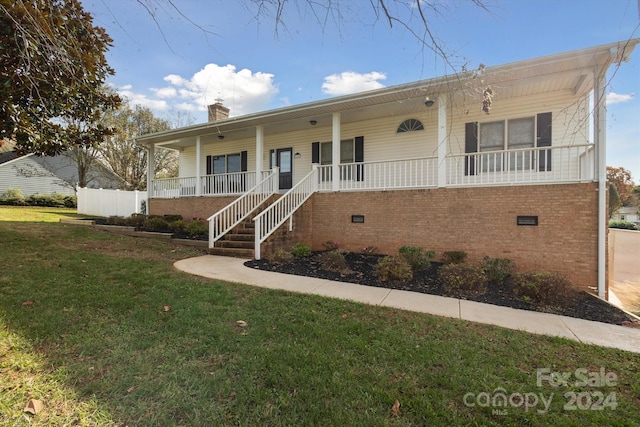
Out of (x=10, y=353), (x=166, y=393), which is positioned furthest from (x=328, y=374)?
(x=10, y=353)

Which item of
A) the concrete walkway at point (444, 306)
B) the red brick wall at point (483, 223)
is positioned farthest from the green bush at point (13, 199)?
the red brick wall at point (483, 223)

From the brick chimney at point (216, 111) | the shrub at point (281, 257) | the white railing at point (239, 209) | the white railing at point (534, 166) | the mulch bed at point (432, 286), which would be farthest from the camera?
the brick chimney at point (216, 111)

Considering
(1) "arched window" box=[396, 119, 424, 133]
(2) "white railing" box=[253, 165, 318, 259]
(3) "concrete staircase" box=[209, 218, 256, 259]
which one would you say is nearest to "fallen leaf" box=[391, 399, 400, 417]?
(2) "white railing" box=[253, 165, 318, 259]

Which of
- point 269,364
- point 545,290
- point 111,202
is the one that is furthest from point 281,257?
point 111,202

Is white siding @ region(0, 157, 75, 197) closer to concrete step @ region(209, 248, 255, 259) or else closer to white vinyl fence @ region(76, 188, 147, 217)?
white vinyl fence @ region(76, 188, 147, 217)

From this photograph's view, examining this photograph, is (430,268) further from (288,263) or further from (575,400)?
(575,400)

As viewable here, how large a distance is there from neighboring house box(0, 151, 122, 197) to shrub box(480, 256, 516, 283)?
27.4 meters

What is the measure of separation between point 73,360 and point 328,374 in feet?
7.98

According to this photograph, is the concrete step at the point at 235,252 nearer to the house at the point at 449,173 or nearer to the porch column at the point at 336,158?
the house at the point at 449,173

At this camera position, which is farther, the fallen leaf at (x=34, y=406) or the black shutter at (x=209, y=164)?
the black shutter at (x=209, y=164)

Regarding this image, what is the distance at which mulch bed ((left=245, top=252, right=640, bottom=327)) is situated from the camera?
196 inches

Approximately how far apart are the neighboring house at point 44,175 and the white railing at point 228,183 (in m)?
16.1

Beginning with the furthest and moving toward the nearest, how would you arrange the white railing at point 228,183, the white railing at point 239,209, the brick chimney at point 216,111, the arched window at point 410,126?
the brick chimney at point 216,111
the white railing at point 228,183
the arched window at point 410,126
the white railing at point 239,209

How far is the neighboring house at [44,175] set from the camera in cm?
2461
